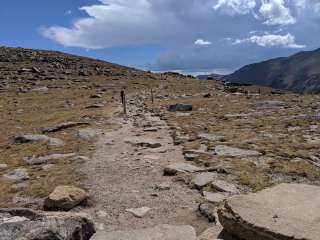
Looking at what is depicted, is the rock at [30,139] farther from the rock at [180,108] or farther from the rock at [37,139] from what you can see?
the rock at [180,108]

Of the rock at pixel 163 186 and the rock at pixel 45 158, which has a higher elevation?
the rock at pixel 163 186

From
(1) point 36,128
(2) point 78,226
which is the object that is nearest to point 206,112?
(1) point 36,128

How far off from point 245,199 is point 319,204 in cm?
137

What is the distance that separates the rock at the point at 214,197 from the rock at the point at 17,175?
5855mm

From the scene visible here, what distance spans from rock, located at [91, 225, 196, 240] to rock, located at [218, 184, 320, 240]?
29.9 inches

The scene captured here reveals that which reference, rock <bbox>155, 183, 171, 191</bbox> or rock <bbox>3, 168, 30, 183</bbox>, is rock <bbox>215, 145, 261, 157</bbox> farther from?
rock <bbox>3, 168, 30, 183</bbox>

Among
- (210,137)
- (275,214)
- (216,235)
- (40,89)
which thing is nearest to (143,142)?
(210,137)

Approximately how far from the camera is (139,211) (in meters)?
11.3

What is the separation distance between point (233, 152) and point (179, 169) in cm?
350

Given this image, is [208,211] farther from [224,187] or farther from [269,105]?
[269,105]

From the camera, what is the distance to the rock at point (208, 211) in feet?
35.0

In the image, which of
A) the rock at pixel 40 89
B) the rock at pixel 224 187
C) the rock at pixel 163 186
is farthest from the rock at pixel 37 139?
the rock at pixel 40 89

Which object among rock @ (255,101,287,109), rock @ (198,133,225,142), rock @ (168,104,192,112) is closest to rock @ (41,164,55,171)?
rock @ (198,133,225,142)

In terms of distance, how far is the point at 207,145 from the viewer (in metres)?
19.2
